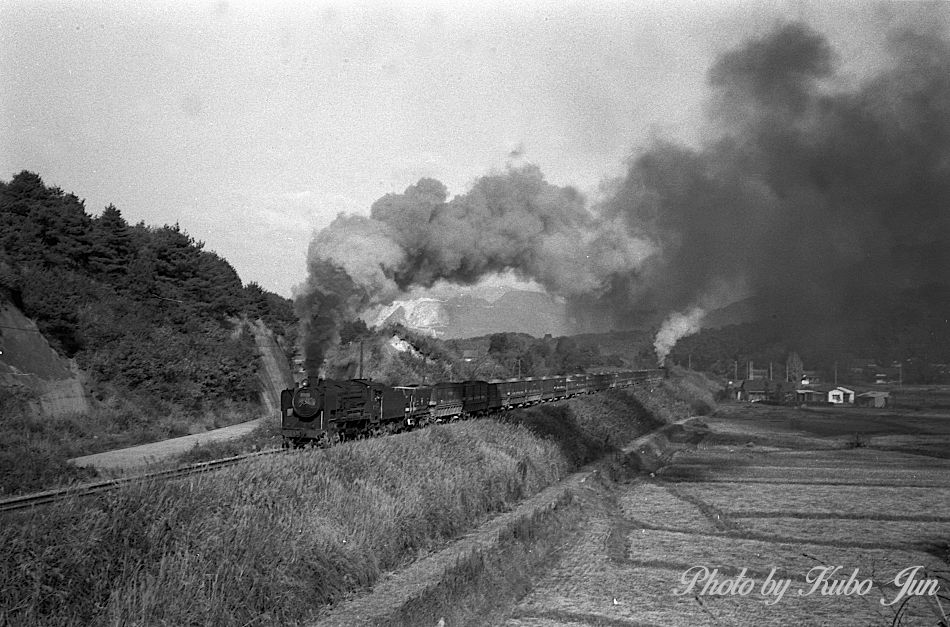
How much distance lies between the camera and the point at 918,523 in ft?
53.3

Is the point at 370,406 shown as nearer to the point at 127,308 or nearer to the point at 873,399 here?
the point at 127,308

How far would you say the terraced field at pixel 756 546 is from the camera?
393 inches

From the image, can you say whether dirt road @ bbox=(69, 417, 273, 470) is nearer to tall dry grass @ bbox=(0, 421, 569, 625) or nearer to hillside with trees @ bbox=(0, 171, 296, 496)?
hillside with trees @ bbox=(0, 171, 296, 496)

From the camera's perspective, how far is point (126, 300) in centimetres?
4472

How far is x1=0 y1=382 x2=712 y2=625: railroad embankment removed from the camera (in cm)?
743

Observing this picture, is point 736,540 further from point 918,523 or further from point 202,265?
point 202,265

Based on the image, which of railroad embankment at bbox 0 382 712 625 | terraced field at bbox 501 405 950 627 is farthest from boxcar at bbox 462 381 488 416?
railroad embankment at bbox 0 382 712 625

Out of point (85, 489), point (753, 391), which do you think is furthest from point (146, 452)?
point (753, 391)

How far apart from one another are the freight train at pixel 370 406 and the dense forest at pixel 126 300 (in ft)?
46.3

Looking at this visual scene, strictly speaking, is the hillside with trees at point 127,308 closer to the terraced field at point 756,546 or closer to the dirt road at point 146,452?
the dirt road at point 146,452

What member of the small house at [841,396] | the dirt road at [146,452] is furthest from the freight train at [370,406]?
the small house at [841,396]

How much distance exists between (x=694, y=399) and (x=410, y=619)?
60796mm

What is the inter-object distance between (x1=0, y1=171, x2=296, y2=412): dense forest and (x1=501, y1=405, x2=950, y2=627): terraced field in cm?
2681

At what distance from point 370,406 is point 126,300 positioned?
24.9m
